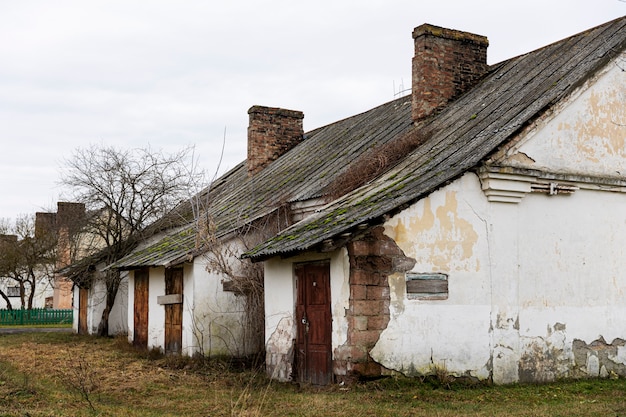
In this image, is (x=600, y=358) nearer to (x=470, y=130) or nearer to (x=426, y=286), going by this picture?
(x=426, y=286)

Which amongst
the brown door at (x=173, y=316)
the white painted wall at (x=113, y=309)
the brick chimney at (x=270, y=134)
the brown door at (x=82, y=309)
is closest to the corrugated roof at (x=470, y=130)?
the brown door at (x=173, y=316)

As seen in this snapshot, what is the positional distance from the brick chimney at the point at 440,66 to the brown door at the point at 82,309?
1517 cm

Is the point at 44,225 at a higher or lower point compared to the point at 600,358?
higher

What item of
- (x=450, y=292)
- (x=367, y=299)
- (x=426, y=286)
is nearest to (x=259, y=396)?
(x=367, y=299)

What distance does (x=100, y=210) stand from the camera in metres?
23.4

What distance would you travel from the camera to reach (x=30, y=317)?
38906 millimetres

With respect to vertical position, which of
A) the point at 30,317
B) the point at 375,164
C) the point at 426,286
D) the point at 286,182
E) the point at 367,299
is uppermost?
the point at 286,182

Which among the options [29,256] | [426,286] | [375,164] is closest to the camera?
[426,286]

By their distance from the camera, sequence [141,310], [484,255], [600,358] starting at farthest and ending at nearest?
[141,310] < [600,358] < [484,255]

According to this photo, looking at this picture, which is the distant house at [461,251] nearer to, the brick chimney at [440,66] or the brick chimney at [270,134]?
the brick chimney at [440,66]

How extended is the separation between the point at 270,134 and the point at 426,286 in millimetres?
13546

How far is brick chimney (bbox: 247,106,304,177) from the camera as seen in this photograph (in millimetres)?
23641

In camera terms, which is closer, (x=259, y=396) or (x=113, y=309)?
(x=259, y=396)

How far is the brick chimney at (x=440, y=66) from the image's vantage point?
16.8 m
